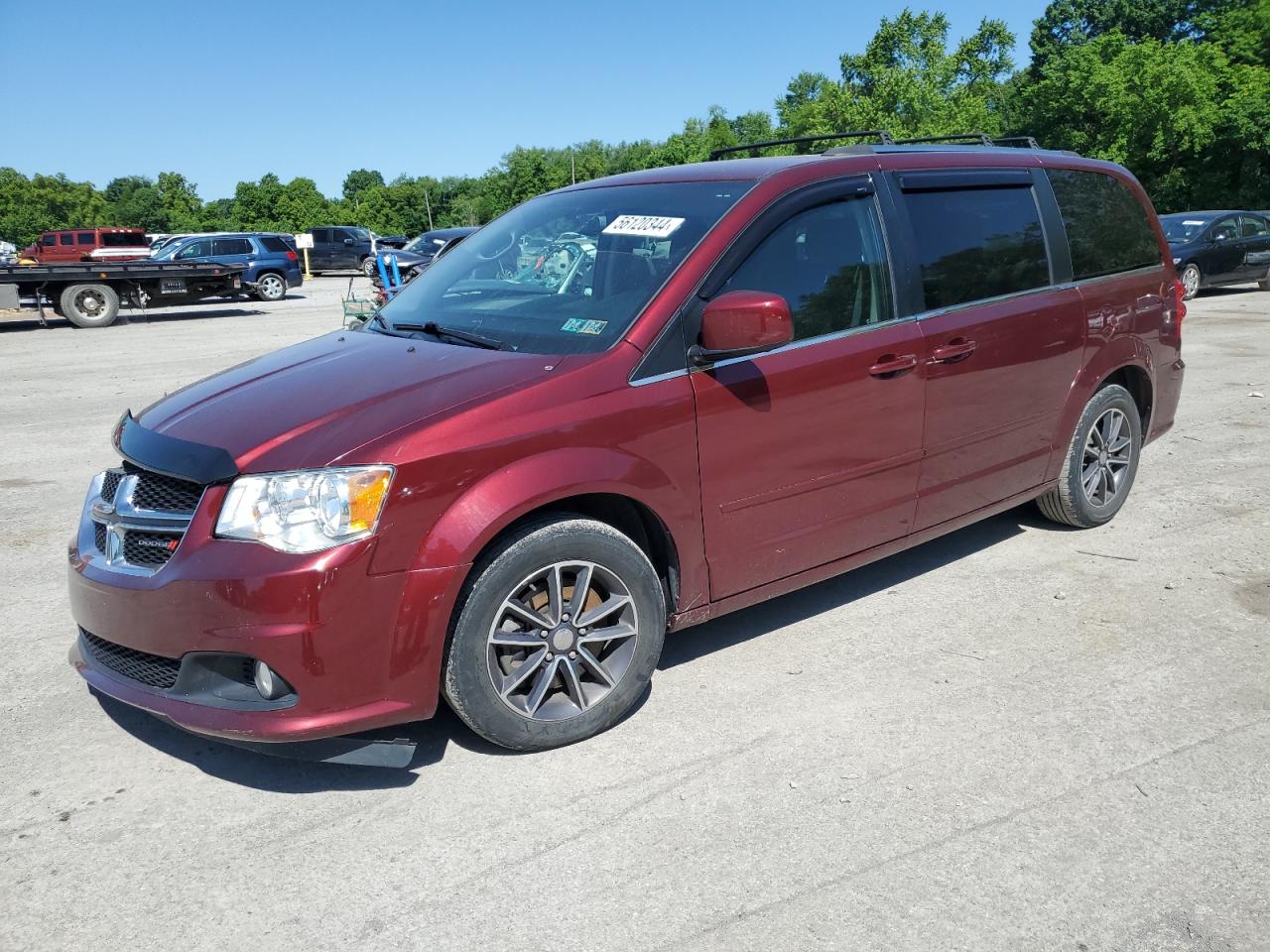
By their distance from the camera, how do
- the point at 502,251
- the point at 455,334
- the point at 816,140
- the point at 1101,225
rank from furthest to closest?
the point at 1101,225 < the point at 816,140 < the point at 502,251 < the point at 455,334

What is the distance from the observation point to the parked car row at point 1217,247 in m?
18.4

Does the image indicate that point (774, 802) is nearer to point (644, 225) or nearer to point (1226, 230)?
point (644, 225)

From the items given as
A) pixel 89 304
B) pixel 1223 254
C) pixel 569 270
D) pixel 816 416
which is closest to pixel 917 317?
pixel 816 416

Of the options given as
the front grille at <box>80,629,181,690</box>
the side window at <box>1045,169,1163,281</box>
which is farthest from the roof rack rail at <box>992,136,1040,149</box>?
the front grille at <box>80,629,181,690</box>

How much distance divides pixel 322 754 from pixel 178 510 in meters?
0.84

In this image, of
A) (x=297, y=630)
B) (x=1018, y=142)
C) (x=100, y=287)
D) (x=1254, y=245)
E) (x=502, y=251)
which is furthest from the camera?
(x=100, y=287)

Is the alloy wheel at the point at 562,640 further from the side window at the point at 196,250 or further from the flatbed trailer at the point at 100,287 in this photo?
the side window at the point at 196,250

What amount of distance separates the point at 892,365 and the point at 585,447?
1.46 m

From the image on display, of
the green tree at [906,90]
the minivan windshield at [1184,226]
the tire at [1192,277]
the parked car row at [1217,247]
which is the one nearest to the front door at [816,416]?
the parked car row at [1217,247]

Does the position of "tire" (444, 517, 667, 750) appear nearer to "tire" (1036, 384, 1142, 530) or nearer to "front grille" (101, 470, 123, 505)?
"front grille" (101, 470, 123, 505)

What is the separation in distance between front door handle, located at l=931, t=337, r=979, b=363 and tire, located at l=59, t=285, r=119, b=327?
19.2 metres

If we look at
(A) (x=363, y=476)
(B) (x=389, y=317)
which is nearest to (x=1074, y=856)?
(A) (x=363, y=476)

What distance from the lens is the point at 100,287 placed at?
19469 millimetres

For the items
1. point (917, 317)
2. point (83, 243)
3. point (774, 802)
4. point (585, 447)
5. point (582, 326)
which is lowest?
point (774, 802)
